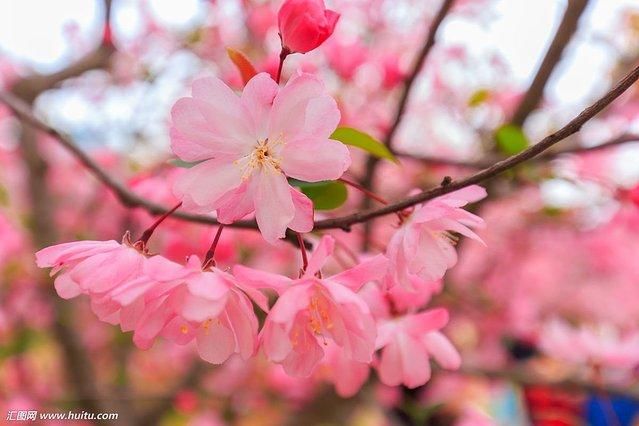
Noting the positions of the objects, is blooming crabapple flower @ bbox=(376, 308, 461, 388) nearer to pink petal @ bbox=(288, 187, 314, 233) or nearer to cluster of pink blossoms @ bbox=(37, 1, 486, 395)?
cluster of pink blossoms @ bbox=(37, 1, 486, 395)

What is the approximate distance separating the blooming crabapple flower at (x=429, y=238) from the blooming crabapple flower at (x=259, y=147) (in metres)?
0.11

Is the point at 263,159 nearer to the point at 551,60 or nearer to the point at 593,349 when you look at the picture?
the point at 551,60

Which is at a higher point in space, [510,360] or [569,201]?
[569,201]

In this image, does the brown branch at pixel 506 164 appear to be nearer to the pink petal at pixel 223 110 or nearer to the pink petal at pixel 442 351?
the pink petal at pixel 223 110

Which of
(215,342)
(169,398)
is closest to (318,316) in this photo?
(215,342)

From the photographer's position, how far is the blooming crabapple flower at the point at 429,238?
23.3 inches

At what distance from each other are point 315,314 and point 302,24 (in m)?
0.27

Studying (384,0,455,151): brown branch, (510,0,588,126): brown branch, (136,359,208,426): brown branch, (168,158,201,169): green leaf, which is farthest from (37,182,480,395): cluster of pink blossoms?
(136,359,208,426): brown branch

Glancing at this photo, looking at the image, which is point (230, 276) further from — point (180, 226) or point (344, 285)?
point (180, 226)

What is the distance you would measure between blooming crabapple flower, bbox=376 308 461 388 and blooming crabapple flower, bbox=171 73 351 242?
23cm

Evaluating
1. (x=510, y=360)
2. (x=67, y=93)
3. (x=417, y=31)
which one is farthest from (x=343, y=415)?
(x=67, y=93)

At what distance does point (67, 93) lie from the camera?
2.89 meters

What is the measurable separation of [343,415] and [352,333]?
2108 millimetres

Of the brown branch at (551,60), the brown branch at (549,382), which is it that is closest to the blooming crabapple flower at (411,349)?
the brown branch at (551,60)
